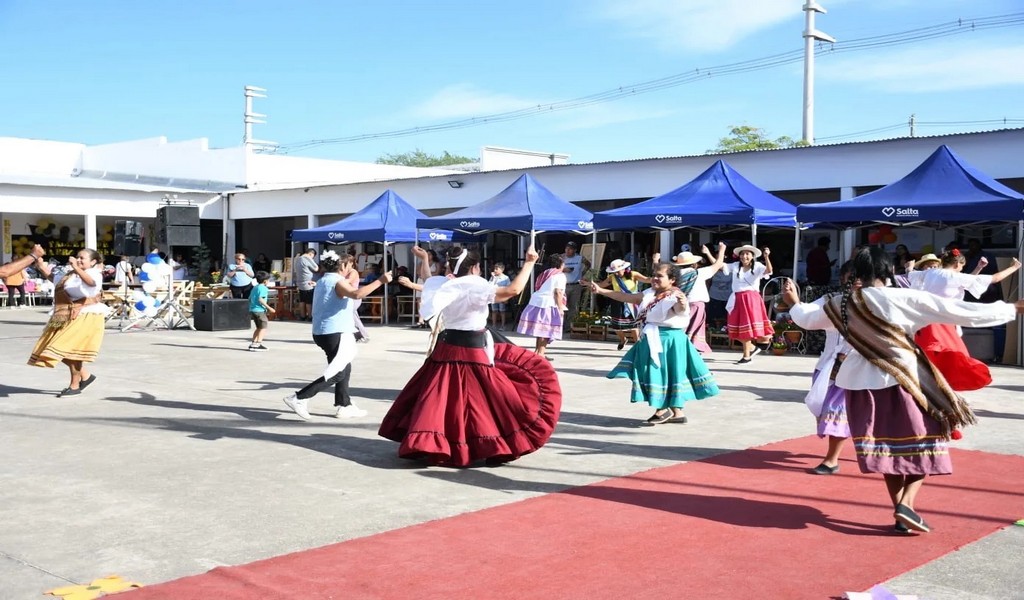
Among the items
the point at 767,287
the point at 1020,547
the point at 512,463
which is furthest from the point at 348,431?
the point at 767,287

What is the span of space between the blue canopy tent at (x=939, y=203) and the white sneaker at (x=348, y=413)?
851 cm

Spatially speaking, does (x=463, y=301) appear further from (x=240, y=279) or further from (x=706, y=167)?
(x=240, y=279)

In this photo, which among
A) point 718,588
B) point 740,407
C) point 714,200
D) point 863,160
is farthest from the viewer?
point 863,160

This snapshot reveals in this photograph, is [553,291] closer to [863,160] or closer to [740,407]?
[740,407]

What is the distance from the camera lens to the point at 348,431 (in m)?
9.07

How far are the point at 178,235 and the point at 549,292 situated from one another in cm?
1113

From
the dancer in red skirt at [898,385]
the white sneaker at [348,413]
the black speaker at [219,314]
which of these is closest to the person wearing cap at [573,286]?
the black speaker at [219,314]

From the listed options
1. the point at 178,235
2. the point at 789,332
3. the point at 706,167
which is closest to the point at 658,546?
the point at 789,332

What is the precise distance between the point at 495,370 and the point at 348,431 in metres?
2.21

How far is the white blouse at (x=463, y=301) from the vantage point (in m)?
7.27

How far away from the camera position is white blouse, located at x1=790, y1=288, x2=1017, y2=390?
5.51 meters

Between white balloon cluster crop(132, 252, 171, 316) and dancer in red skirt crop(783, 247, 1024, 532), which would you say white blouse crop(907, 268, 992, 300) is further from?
white balloon cluster crop(132, 252, 171, 316)

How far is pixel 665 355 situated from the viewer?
9.09 m

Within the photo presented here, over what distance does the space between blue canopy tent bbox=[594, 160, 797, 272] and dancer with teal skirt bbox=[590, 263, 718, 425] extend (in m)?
8.07
